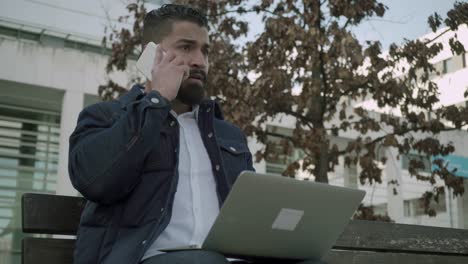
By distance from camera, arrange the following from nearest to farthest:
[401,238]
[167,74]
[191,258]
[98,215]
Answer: [191,258]
[98,215]
[167,74]
[401,238]

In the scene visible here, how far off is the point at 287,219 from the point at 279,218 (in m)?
0.04

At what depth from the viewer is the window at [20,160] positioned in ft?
50.5

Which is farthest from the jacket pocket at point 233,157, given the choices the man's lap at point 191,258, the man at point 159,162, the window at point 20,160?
the window at point 20,160

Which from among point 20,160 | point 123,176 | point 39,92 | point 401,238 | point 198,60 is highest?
point 39,92

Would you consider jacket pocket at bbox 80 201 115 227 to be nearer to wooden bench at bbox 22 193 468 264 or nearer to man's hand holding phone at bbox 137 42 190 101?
wooden bench at bbox 22 193 468 264

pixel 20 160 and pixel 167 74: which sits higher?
pixel 167 74

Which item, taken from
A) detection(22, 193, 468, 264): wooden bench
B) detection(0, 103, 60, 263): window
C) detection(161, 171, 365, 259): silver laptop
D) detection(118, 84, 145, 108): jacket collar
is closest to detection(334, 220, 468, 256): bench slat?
detection(22, 193, 468, 264): wooden bench

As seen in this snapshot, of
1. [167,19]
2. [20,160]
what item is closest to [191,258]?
[167,19]

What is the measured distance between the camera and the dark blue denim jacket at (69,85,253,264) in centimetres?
235

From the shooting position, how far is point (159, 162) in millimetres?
2650

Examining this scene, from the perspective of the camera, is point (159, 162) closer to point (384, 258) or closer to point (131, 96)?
point (131, 96)

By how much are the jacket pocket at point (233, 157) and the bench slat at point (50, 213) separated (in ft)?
2.36

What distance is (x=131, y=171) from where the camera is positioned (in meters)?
2.40

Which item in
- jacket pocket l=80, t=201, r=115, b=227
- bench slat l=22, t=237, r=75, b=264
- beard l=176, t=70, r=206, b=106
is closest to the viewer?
jacket pocket l=80, t=201, r=115, b=227
